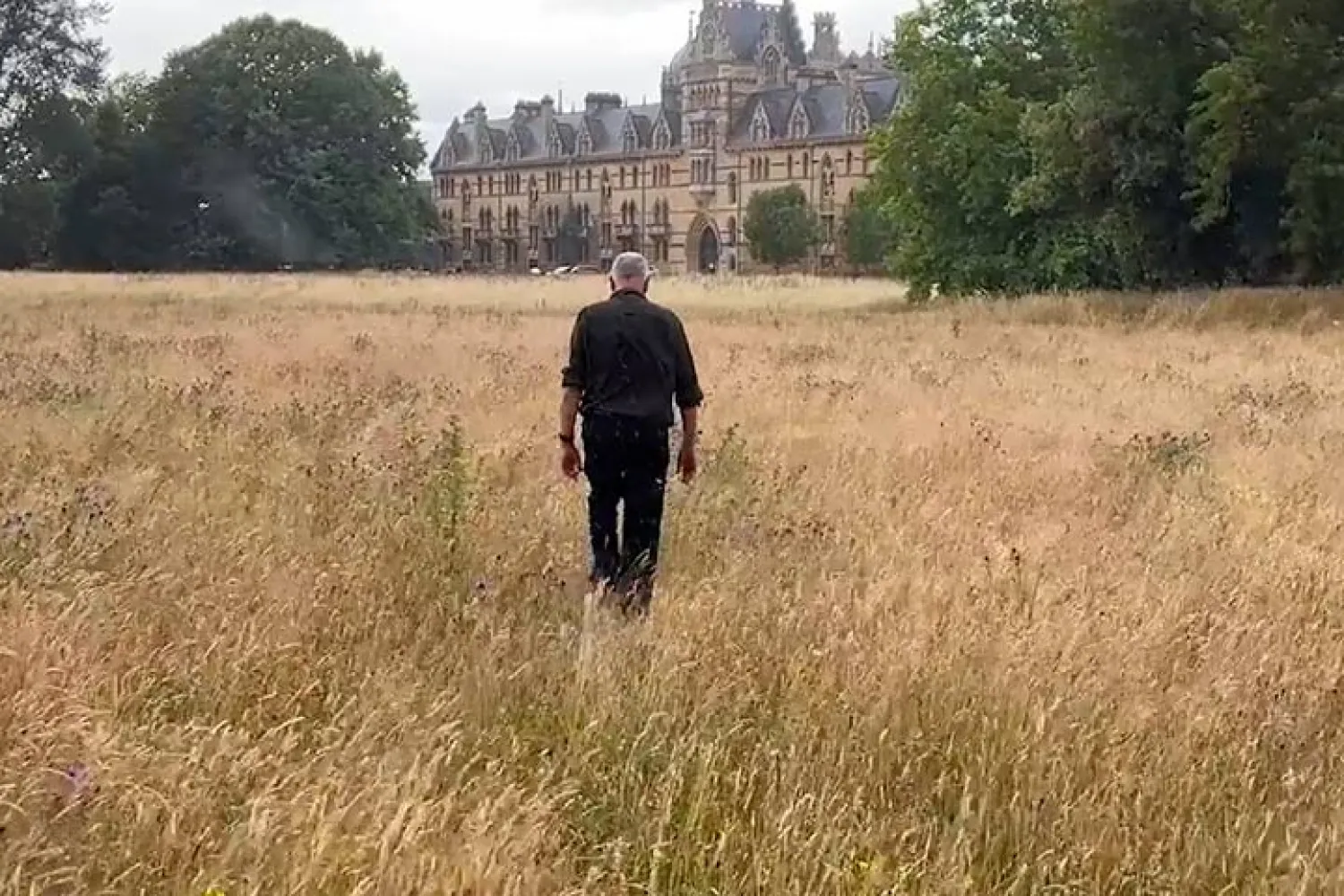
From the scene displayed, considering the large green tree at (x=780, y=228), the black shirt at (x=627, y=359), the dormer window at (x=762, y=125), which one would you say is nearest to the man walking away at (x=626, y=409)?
the black shirt at (x=627, y=359)

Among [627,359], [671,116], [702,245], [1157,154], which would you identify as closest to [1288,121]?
[1157,154]

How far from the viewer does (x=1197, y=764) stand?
20.4 ft

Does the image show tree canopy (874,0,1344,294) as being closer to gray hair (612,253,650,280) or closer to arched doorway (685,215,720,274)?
gray hair (612,253,650,280)

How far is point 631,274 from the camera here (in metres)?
8.69

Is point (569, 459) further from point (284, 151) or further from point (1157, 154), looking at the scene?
point (284, 151)

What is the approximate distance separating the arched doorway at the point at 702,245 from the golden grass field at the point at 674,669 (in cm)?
12257

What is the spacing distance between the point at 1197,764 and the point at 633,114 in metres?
140

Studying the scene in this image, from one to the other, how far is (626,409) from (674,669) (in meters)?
2.08

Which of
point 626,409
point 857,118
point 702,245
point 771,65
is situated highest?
point 771,65

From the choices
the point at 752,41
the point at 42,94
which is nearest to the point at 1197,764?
the point at 42,94

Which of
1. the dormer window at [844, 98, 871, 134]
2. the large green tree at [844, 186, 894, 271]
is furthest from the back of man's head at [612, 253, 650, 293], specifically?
the dormer window at [844, 98, 871, 134]

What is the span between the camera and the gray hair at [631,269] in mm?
8688

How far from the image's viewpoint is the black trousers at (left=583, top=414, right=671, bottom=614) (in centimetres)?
852

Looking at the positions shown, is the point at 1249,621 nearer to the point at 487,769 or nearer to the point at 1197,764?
the point at 1197,764
